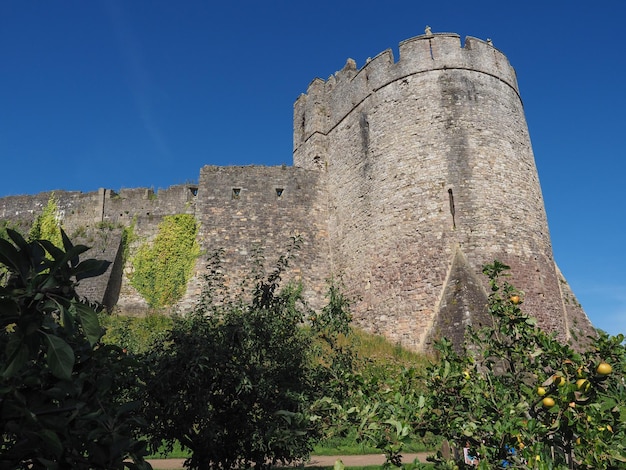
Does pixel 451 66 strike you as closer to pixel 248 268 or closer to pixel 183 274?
pixel 248 268

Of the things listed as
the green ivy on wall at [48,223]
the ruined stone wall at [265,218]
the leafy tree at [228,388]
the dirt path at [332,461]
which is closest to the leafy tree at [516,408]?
the leafy tree at [228,388]

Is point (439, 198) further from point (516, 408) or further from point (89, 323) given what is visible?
point (89, 323)

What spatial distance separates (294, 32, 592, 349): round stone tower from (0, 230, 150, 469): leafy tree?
12275mm

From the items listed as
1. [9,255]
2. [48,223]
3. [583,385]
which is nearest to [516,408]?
[583,385]

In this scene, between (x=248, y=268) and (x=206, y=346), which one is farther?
(x=248, y=268)

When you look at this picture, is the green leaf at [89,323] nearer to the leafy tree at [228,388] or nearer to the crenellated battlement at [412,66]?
the leafy tree at [228,388]

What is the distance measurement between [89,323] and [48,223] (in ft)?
70.2

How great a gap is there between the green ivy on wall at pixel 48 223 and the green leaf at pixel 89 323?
20384 mm

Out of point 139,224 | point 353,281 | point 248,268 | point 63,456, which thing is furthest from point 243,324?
point 139,224

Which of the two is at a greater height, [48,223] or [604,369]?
[48,223]

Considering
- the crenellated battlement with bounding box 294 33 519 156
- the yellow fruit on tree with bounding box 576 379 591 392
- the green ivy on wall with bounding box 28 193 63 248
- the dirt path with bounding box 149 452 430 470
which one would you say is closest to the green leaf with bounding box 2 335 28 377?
the yellow fruit on tree with bounding box 576 379 591 392

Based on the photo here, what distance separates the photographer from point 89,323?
203 centimetres

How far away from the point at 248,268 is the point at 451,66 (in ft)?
34.2

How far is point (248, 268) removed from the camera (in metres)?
18.7
